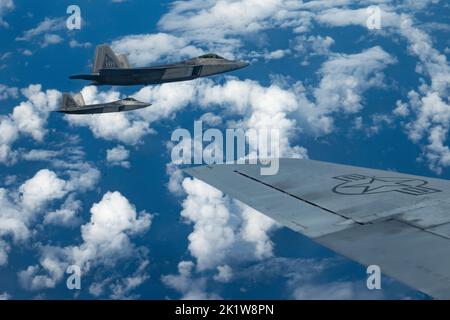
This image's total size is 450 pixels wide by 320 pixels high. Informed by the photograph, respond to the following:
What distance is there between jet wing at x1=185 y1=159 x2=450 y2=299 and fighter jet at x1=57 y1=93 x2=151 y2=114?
47500 millimetres

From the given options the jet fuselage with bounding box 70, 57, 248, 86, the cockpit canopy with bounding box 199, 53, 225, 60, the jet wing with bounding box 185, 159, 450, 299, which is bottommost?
the jet wing with bounding box 185, 159, 450, 299

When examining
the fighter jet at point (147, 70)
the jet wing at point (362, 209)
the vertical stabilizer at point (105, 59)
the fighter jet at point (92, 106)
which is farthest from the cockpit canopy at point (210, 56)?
the jet wing at point (362, 209)

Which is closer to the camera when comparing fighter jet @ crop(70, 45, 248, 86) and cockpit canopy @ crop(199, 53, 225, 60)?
fighter jet @ crop(70, 45, 248, 86)

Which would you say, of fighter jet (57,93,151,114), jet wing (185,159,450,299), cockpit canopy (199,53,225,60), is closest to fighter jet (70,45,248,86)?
cockpit canopy (199,53,225,60)

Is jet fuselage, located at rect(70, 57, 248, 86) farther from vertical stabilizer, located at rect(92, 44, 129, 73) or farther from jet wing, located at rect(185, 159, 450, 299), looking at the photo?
jet wing, located at rect(185, 159, 450, 299)

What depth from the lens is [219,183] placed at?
19266 millimetres

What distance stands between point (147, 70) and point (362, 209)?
138 feet

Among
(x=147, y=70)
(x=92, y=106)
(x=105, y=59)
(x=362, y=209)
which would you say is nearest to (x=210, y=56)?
(x=147, y=70)

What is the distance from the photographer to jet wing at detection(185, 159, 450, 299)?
34.8 ft

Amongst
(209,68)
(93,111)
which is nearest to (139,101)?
(93,111)

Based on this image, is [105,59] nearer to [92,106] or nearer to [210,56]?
[210,56]

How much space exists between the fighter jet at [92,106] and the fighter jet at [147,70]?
450 inches

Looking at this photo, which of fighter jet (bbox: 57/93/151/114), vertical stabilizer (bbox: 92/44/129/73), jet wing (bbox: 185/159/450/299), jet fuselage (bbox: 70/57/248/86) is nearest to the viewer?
jet wing (bbox: 185/159/450/299)
